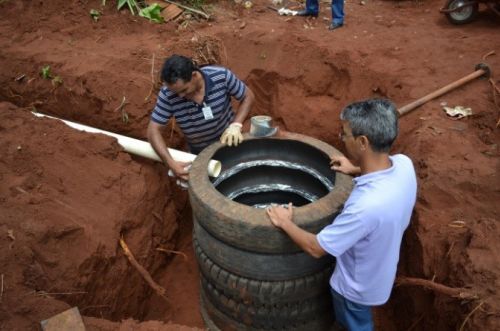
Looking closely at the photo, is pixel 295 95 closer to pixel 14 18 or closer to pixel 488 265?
pixel 488 265

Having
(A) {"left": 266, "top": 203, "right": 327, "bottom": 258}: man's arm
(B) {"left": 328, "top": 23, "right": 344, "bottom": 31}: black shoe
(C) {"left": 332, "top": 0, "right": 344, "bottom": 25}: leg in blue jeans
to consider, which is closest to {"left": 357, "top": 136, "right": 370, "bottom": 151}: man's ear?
(A) {"left": 266, "top": 203, "right": 327, "bottom": 258}: man's arm

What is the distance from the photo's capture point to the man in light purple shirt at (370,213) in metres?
2.25

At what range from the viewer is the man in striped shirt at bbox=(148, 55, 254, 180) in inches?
135

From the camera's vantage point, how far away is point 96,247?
11.2 ft

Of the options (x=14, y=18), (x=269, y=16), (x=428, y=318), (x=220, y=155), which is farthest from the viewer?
(x=269, y=16)

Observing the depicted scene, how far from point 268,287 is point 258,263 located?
0.22 meters

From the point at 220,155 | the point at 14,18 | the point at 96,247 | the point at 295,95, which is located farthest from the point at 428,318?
the point at 14,18

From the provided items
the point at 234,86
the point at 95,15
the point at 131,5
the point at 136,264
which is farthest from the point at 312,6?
the point at 136,264

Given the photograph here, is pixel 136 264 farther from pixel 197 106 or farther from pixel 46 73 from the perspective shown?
pixel 46 73

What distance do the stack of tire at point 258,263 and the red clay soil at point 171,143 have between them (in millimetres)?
538

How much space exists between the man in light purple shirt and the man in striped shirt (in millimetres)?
1382

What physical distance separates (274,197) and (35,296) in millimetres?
2243

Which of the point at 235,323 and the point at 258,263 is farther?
the point at 235,323

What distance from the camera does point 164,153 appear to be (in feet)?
12.2
